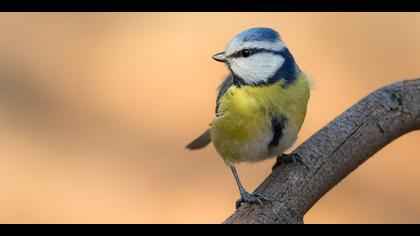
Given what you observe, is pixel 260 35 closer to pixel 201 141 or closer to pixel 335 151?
pixel 335 151

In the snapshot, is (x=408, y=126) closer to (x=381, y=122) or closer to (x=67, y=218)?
(x=381, y=122)

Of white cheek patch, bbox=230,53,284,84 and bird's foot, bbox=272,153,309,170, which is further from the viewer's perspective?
white cheek patch, bbox=230,53,284,84

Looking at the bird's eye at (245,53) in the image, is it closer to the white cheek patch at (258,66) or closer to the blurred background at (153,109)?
the white cheek patch at (258,66)

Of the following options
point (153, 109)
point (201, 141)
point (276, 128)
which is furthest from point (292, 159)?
point (153, 109)

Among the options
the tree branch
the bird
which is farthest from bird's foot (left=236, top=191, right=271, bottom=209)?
the bird

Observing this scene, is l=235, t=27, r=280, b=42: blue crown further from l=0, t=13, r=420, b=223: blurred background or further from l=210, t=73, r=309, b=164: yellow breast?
l=0, t=13, r=420, b=223: blurred background

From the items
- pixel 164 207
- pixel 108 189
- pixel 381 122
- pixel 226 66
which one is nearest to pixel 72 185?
pixel 108 189
